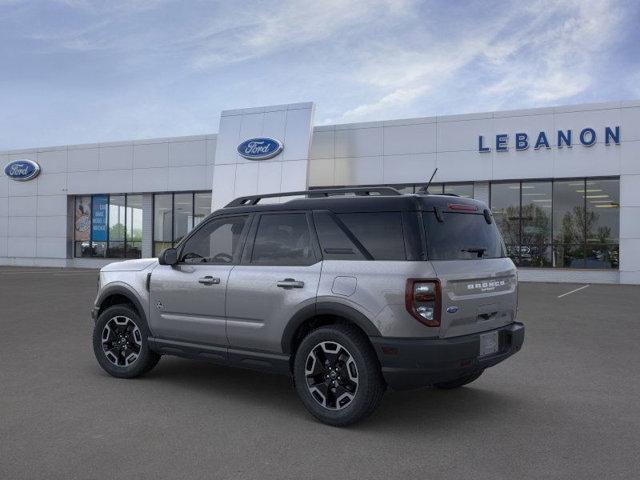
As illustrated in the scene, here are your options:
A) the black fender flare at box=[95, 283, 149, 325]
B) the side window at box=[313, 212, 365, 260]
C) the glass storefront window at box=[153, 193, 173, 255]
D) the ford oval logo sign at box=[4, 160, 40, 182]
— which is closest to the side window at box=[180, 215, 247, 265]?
the black fender flare at box=[95, 283, 149, 325]

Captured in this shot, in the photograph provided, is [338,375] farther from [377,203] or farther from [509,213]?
[509,213]

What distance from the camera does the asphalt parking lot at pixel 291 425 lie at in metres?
3.94

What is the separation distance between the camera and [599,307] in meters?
13.7

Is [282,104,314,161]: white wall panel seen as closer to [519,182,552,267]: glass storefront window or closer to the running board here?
[519,182,552,267]: glass storefront window

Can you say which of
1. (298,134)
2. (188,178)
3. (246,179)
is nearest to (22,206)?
(188,178)

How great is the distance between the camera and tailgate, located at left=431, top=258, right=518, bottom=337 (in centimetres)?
457

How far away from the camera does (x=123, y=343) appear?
6.47 m

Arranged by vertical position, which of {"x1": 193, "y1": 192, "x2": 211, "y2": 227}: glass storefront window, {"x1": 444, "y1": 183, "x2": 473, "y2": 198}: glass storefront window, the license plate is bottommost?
the license plate

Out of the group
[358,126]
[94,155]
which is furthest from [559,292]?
[94,155]

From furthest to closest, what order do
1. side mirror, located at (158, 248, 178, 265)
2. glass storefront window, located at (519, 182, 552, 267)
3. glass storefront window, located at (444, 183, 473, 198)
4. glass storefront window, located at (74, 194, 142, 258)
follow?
glass storefront window, located at (74, 194, 142, 258) → glass storefront window, located at (444, 183, 473, 198) → glass storefront window, located at (519, 182, 552, 267) → side mirror, located at (158, 248, 178, 265)

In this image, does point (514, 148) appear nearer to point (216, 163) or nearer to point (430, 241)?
point (216, 163)

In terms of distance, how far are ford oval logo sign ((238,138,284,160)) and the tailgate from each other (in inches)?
782

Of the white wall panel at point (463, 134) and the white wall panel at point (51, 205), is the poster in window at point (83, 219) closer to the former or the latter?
the white wall panel at point (51, 205)

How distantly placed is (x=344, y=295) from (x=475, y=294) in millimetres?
1036
